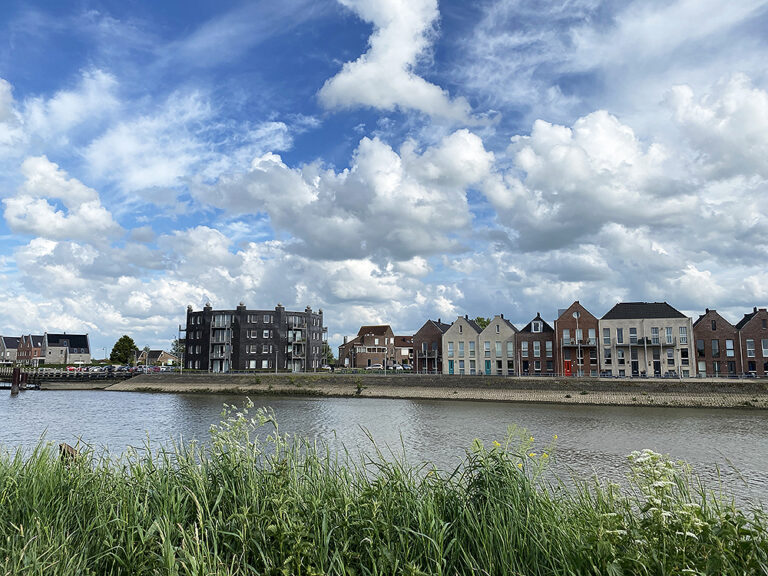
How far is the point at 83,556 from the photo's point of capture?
520 centimetres

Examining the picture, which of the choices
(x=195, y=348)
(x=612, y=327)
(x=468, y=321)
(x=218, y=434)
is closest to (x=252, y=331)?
(x=195, y=348)

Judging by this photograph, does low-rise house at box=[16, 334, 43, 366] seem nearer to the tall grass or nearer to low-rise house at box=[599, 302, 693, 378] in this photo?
low-rise house at box=[599, 302, 693, 378]

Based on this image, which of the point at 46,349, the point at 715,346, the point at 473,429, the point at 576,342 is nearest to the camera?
the point at 473,429

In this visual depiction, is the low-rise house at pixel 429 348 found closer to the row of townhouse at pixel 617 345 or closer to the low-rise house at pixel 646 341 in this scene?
the row of townhouse at pixel 617 345

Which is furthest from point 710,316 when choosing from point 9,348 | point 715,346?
point 9,348

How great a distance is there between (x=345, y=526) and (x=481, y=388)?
195 ft

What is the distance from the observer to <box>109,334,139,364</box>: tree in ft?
422

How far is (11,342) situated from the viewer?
504 ft

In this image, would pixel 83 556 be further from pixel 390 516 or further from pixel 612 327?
pixel 612 327

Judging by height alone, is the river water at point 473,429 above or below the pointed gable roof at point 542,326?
below

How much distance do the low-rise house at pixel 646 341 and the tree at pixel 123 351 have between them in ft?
355

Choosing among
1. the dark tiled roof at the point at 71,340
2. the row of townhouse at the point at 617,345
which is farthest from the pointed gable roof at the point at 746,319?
the dark tiled roof at the point at 71,340

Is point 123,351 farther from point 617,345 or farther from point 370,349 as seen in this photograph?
point 617,345

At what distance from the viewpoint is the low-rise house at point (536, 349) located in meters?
76.4
